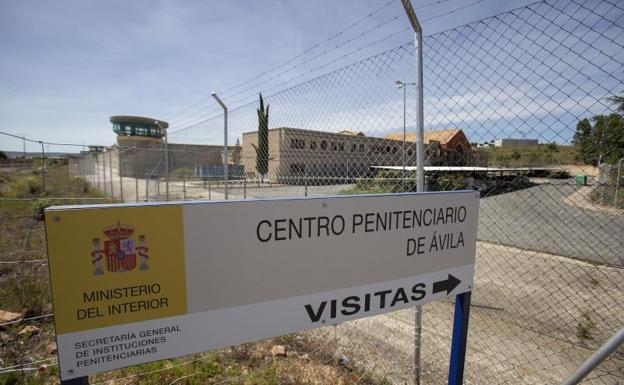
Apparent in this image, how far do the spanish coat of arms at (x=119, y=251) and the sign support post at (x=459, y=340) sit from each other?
1962 mm

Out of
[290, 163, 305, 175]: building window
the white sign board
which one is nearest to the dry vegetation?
the white sign board

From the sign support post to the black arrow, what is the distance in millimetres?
141

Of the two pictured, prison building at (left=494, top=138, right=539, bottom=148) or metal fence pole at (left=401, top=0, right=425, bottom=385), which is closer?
metal fence pole at (left=401, top=0, right=425, bottom=385)

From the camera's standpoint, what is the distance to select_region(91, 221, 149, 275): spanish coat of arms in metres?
1.18

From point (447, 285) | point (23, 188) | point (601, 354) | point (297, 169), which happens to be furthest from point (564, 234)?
point (23, 188)

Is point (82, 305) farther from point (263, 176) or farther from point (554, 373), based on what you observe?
point (263, 176)

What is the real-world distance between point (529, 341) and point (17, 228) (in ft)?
38.4

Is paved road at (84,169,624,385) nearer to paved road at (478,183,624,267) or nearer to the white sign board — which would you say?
paved road at (478,183,624,267)

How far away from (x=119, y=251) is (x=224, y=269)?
1.37 ft

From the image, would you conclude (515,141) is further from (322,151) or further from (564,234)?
(564,234)

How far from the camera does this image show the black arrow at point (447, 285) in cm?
203

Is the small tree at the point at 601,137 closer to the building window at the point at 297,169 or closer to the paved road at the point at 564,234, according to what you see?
the paved road at the point at 564,234

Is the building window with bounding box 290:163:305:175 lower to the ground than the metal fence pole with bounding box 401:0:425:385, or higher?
lower

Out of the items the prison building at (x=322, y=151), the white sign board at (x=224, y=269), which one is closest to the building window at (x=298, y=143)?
the prison building at (x=322, y=151)
